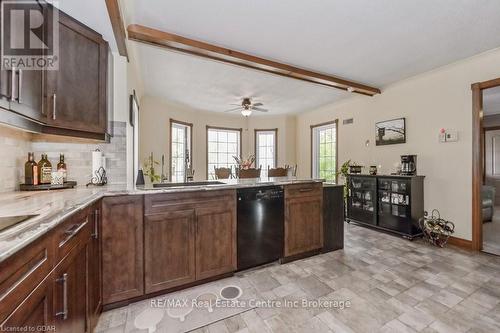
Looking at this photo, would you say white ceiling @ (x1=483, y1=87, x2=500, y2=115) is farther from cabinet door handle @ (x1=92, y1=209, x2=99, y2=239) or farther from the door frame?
cabinet door handle @ (x1=92, y1=209, x2=99, y2=239)

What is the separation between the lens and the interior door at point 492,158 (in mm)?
6090

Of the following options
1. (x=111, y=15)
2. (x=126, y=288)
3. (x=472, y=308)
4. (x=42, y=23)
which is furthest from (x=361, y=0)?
(x=126, y=288)

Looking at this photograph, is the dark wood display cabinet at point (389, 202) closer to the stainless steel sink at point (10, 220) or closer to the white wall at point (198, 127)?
the white wall at point (198, 127)

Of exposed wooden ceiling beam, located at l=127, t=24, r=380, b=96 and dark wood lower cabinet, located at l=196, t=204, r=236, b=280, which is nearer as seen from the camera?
dark wood lower cabinet, located at l=196, t=204, r=236, b=280

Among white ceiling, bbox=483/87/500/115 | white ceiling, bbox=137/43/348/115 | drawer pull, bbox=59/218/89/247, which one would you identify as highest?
white ceiling, bbox=137/43/348/115

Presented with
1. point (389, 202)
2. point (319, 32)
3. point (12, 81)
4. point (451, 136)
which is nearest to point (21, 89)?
point (12, 81)

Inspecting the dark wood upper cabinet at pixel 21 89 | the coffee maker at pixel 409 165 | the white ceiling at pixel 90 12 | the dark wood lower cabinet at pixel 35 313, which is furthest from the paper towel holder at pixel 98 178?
the coffee maker at pixel 409 165

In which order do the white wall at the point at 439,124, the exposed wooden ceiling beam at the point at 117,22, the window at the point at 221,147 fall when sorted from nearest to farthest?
1. the exposed wooden ceiling beam at the point at 117,22
2. the white wall at the point at 439,124
3. the window at the point at 221,147

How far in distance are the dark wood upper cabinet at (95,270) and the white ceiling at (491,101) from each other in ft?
19.6

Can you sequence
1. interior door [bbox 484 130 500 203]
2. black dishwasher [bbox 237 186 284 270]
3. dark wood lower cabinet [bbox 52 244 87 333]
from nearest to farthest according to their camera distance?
dark wood lower cabinet [bbox 52 244 87 333] → black dishwasher [bbox 237 186 284 270] → interior door [bbox 484 130 500 203]

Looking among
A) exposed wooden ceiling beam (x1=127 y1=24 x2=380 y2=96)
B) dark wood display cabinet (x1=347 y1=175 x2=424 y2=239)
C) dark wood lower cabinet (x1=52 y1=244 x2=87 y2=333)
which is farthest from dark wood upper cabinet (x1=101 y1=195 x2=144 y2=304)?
dark wood display cabinet (x1=347 y1=175 x2=424 y2=239)

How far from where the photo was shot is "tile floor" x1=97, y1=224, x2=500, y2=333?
5.27 feet

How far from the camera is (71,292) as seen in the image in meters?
1.11

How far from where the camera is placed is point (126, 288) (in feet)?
5.84
